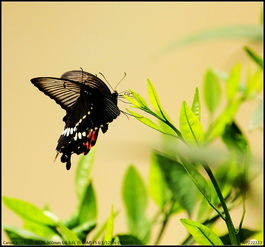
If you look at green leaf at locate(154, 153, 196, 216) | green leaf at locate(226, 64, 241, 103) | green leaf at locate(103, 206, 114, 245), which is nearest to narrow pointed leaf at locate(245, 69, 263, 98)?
green leaf at locate(226, 64, 241, 103)

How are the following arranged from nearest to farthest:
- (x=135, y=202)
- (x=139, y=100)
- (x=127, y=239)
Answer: (x=139, y=100) → (x=127, y=239) → (x=135, y=202)

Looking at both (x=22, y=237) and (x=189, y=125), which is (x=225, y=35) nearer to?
(x=189, y=125)

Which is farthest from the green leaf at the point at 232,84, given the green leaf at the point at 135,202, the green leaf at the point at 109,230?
the green leaf at the point at 109,230

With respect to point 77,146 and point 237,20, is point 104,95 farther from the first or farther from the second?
point 237,20

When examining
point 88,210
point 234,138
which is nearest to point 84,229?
point 88,210

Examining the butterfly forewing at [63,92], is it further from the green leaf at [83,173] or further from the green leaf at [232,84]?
the green leaf at [232,84]

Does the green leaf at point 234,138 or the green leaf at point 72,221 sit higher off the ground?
the green leaf at point 234,138

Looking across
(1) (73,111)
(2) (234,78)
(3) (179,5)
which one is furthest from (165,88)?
(1) (73,111)

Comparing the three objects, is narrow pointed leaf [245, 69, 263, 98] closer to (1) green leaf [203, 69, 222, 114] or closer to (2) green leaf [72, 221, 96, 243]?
(1) green leaf [203, 69, 222, 114]
